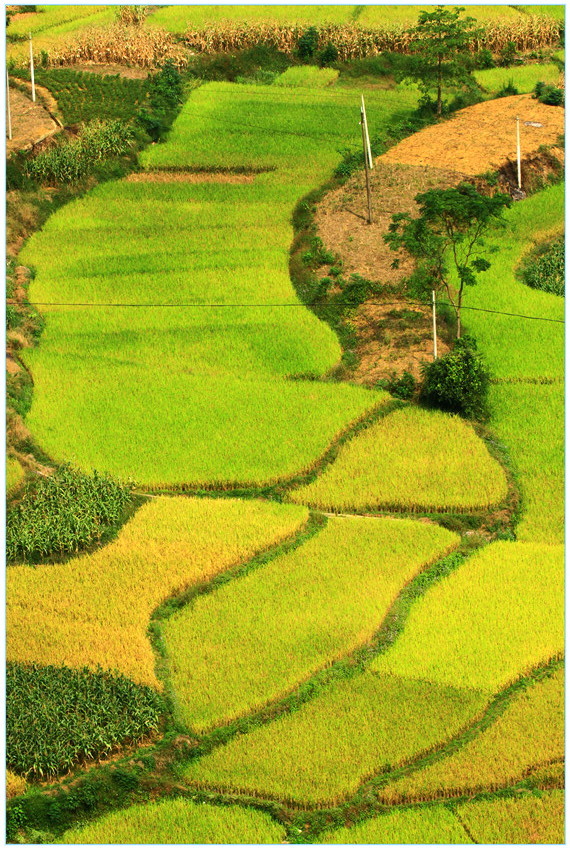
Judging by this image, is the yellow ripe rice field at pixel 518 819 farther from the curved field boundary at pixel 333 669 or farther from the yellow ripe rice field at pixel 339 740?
the curved field boundary at pixel 333 669

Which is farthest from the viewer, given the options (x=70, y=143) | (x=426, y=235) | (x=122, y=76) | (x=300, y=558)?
(x=122, y=76)

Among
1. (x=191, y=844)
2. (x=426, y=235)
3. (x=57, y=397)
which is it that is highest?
(x=426, y=235)

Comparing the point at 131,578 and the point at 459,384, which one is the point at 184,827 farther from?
the point at 459,384

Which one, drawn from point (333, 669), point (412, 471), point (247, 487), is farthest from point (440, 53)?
point (333, 669)

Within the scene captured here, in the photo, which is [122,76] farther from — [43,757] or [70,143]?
[43,757]

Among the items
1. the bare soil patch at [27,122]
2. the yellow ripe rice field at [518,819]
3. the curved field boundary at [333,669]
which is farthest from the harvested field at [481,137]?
the yellow ripe rice field at [518,819]

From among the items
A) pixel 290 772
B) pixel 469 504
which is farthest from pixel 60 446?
pixel 290 772
